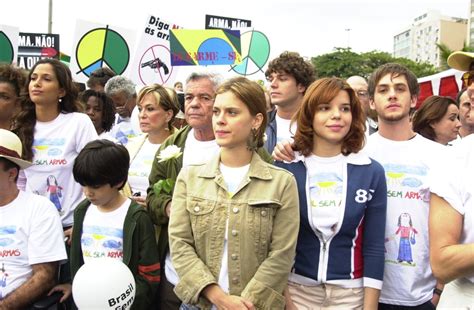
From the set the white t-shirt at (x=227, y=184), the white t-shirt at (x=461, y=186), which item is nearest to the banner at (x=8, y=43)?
the white t-shirt at (x=227, y=184)

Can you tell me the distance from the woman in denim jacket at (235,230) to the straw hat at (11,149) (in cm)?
118

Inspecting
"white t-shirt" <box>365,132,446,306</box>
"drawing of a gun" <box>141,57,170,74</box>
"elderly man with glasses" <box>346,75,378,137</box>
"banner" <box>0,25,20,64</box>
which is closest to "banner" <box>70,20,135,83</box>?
"drawing of a gun" <box>141,57,170,74</box>

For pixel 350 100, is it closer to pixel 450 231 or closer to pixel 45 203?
pixel 450 231

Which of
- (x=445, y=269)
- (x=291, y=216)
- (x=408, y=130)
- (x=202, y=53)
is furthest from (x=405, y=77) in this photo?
(x=202, y=53)

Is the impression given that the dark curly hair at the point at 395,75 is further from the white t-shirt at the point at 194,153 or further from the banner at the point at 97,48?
the banner at the point at 97,48

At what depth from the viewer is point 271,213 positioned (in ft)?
7.94

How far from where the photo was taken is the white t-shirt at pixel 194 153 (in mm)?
2994

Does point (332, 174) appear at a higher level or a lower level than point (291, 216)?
higher

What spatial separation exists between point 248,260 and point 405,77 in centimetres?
139

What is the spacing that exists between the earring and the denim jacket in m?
0.16

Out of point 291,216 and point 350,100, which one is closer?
point 291,216

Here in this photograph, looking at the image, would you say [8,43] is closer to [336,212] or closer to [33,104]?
[33,104]

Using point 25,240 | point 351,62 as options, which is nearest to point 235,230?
point 25,240

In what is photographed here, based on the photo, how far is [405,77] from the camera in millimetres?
2889
